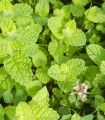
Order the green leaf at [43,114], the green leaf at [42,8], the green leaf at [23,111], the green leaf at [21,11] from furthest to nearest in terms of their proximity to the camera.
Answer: the green leaf at [42,8] < the green leaf at [21,11] < the green leaf at [43,114] < the green leaf at [23,111]

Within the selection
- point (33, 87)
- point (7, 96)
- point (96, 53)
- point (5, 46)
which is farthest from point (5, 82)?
point (96, 53)

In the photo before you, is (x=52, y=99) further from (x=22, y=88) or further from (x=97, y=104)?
(x=97, y=104)

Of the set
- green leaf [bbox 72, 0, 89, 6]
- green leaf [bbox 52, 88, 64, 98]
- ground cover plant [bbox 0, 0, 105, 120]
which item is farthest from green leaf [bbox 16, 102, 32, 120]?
green leaf [bbox 72, 0, 89, 6]

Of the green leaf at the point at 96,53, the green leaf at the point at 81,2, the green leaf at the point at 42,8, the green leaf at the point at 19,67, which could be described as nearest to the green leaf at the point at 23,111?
the green leaf at the point at 19,67

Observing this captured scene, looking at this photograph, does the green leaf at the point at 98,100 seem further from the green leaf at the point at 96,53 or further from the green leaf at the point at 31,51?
the green leaf at the point at 31,51

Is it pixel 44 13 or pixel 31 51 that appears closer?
pixel 31 51

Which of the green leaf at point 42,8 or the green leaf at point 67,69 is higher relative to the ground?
the green leaf at point 42,8

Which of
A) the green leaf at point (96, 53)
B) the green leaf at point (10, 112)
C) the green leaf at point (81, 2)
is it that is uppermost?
the green leaf at point (81, 2)

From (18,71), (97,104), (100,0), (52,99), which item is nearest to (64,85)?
(52,99)
